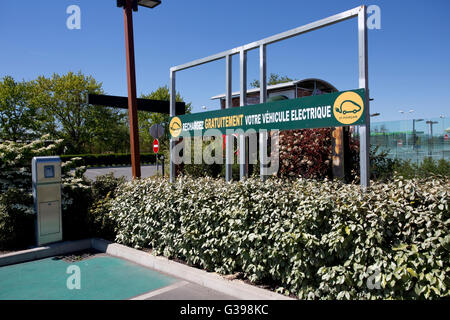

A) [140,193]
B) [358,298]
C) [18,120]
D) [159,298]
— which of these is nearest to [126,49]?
[140,193]

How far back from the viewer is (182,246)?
5383 mm

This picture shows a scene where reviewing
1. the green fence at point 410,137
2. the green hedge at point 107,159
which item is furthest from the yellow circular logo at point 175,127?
the green hedge at point 107,159

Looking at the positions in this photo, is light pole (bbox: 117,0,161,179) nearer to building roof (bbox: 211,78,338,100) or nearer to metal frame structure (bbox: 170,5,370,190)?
metal frame structure (bbox: 170,5,370,190)

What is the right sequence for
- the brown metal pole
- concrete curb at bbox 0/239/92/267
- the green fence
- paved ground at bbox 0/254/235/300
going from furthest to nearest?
the green fence, the brown metal pole, concrete curb at bbox 0/239/92/267, paved ground at bbox 0/254/235/300

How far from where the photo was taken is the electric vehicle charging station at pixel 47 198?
6.81 m

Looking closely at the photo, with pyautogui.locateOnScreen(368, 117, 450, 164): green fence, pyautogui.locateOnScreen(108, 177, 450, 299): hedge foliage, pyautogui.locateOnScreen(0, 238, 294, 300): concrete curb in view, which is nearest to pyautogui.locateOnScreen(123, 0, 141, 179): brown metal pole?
pyautogui.locateOnScreen(0, 238, 294, 300): concrete curb

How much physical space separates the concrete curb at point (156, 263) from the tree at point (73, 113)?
120 feet

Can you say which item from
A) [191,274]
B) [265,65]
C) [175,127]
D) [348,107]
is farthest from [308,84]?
[191,274]

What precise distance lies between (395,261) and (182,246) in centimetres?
297

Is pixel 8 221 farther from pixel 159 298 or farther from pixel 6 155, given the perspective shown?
pixel 159 298

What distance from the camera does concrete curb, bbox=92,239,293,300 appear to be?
167 inches

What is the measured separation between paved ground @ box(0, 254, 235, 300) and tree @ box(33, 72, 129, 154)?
123 feet
